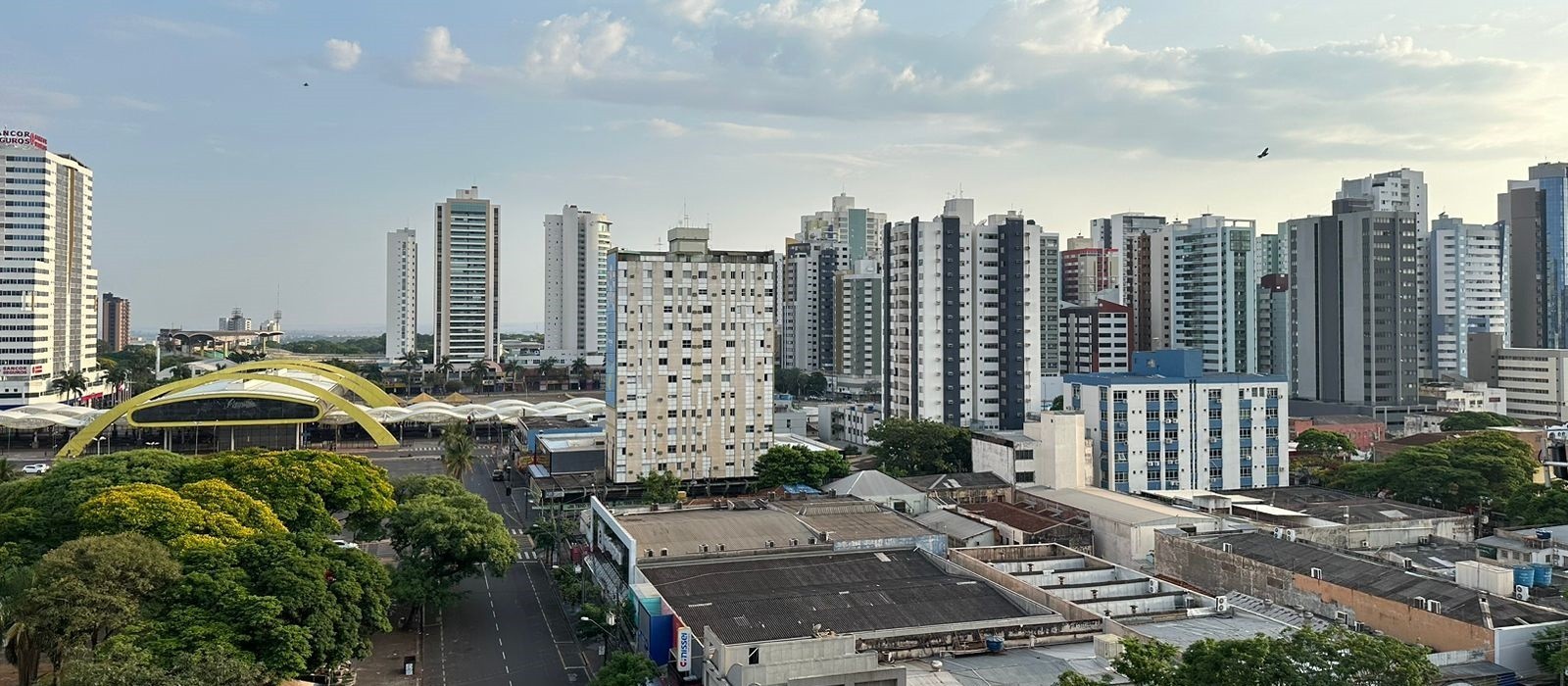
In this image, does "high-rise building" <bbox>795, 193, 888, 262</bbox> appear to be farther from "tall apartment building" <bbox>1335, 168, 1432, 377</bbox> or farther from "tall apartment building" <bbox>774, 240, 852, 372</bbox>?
"tall apartment building" <bbox>1335, 168, 1432, 377</bbox>

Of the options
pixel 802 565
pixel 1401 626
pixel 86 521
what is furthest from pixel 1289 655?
pixel 86 521

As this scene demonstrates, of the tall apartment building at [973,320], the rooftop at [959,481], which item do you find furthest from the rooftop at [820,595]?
the tall apartment building at [973,320]

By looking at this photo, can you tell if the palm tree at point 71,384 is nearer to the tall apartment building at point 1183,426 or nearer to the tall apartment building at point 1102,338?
the tall apartment building at point 1183,426

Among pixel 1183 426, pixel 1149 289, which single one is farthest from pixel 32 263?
pixel 1149 289

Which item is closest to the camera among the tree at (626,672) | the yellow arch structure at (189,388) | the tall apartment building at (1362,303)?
the tree at (626,672)

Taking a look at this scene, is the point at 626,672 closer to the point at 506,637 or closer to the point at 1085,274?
the point at 506,637

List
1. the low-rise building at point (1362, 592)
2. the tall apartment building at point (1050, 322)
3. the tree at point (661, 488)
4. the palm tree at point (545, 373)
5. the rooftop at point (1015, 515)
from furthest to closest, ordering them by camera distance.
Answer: the palm tree at point (545, 373) < the tall apartment building at point (1050, 322) < the tree at point (661, 488) < the rooftop at point (1015, 515) < the low-rise building at point (1362, 592)

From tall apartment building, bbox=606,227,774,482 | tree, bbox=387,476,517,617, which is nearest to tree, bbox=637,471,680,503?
tall apartment building, bbox=606,227,774,482
